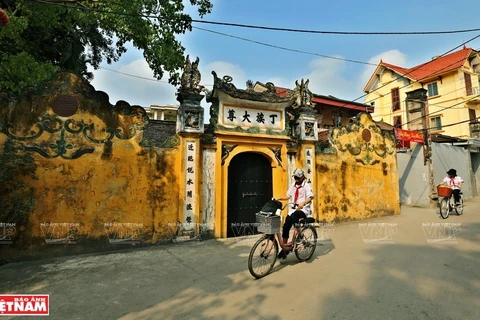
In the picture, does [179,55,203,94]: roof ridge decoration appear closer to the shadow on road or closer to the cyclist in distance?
the shadow on road

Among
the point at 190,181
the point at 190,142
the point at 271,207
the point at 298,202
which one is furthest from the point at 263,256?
the point at 190,142

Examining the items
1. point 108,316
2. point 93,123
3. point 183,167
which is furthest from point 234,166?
point 108,316

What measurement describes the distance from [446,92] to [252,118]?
22577 millimetres

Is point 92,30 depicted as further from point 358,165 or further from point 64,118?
point 358,165

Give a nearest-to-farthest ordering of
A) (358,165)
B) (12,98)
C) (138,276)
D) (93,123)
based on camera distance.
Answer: (138,276) → (12,98) → (93,123) → (358,165)

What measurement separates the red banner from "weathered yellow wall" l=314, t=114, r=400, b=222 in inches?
24.1

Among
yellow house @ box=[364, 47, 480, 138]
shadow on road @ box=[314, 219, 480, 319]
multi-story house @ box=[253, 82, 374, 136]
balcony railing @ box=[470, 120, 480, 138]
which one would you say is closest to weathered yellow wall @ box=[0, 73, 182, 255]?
shadow on road @ box=[314, 219, 480, 319]

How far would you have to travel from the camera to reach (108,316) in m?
2.96

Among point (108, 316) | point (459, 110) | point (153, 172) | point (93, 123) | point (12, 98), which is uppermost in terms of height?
point (459, 110)

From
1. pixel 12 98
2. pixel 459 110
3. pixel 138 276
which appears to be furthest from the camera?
pixel 459 110

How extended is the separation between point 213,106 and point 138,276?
172 inches

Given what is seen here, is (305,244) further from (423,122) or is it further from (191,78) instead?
(423,122)

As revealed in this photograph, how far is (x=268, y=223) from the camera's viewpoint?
4.07 metres

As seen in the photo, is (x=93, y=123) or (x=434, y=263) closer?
(x=434, y=263)
